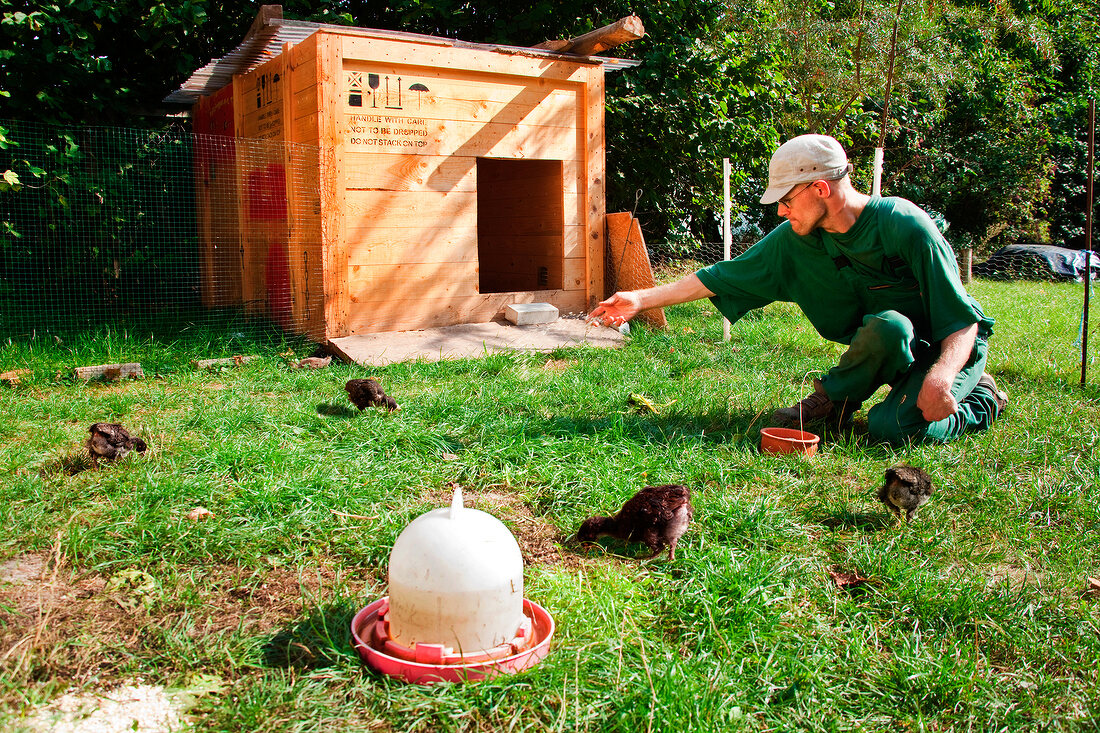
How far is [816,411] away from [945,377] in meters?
1.03

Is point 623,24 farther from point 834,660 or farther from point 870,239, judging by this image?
point 834,660

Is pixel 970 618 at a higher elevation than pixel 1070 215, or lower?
lower

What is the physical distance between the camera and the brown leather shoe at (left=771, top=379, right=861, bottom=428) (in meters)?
4.50

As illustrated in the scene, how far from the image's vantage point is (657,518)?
8.78 feet

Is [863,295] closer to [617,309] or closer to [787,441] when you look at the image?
[787,441]

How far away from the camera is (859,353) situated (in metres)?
4.19

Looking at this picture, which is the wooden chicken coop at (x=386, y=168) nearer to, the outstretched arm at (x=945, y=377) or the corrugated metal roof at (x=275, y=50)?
the corrugated metal roof at (x=275, y=50)

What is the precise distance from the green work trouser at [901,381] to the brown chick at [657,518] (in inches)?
71.2

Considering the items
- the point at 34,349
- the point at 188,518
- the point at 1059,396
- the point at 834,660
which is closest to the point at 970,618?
the point at 834,660

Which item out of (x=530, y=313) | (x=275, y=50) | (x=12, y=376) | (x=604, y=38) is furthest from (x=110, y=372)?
(x=604, y=38)

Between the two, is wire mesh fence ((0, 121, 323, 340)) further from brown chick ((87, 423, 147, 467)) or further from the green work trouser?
the green work trouser

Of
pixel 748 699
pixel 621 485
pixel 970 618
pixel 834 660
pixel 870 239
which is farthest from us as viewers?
pixel 870 239

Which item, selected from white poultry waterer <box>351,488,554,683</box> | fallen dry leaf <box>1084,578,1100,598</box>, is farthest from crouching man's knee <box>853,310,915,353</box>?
white poultry waterer <box>351,488,554,683</box>

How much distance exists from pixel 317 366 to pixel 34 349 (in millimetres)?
2157
